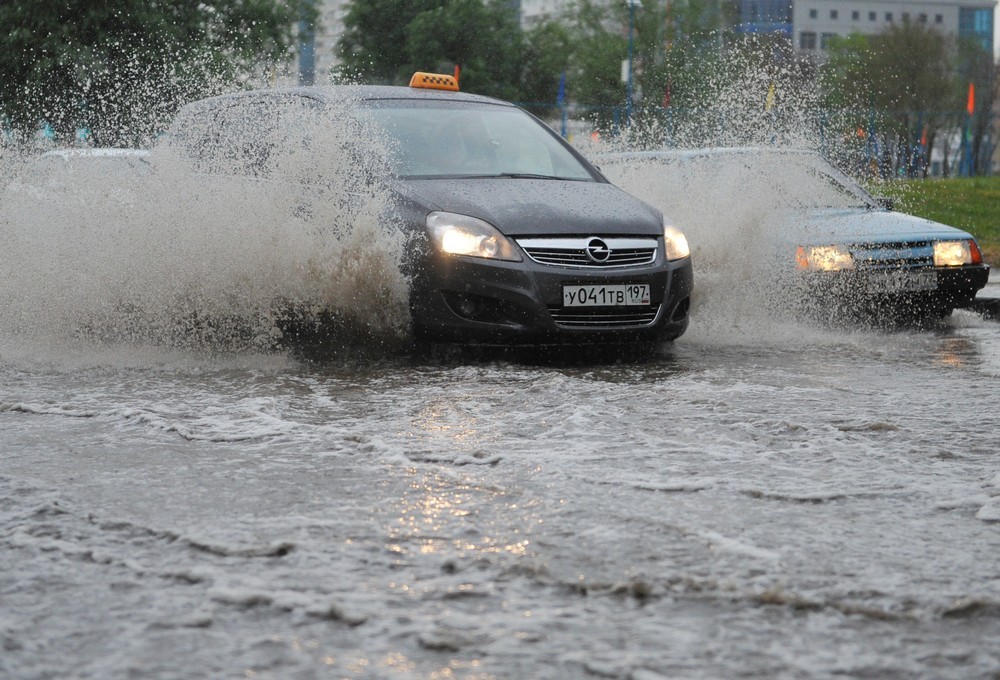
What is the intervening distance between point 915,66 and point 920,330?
189 ft

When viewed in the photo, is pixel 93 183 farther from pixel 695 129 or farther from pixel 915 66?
pixel 915 66

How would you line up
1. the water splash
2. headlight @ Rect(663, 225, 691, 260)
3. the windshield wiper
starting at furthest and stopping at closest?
the windshield wiper → headlight @ Rect(663, 225, 691, 260) → the water splash

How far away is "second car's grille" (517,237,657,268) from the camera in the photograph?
7.93m

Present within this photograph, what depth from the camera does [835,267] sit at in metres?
10.3

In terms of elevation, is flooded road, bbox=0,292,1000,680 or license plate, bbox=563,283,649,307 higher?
license plate, bbox=563,283,649,307

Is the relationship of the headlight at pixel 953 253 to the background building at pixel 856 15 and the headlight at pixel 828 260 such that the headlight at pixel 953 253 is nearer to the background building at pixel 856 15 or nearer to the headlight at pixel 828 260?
the headlight at pixel 828 260

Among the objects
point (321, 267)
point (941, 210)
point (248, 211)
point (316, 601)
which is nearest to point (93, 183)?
point (248, 211)

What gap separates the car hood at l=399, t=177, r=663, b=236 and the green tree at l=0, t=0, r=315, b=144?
49.6 feet

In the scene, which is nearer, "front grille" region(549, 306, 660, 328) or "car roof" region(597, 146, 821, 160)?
"front grille" region(549, 306, 660, 328)

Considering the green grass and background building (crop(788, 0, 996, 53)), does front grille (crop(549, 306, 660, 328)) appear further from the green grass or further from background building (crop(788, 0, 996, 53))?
background building (crop(788, 0, 996, 53))

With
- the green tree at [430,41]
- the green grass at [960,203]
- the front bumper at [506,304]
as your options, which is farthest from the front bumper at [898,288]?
the green tree at [430,41]

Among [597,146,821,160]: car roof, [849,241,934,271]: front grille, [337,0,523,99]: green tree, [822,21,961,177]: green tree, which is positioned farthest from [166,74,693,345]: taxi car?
[822,21,961,177]: green tree

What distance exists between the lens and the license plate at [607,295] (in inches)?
313

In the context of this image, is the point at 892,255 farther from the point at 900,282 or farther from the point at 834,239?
the point at 834,239
